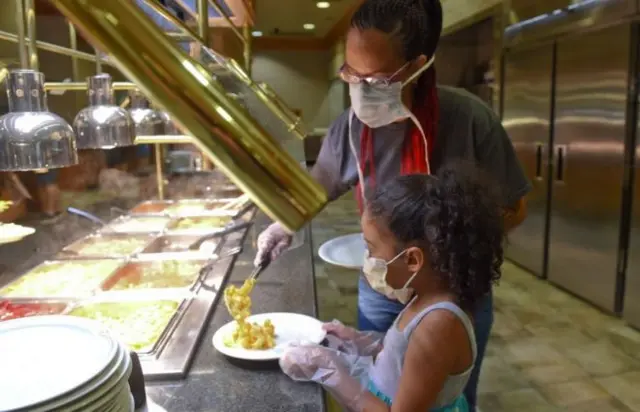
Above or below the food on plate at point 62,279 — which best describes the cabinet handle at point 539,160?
above

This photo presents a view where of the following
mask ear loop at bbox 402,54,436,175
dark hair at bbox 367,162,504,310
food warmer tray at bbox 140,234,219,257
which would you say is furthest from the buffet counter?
mask ear loop at bbox 402,54,436,175

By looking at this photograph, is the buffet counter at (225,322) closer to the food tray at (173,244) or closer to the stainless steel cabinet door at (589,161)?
the food tray at (173,244)

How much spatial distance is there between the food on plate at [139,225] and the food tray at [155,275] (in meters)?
0.66

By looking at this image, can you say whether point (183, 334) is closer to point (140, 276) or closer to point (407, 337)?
point (407, 337)

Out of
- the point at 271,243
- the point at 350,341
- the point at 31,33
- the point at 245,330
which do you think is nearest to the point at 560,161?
the point at 271,243

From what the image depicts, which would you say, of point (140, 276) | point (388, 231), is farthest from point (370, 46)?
point (140, 276)

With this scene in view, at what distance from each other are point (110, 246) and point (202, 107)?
2.47 meters

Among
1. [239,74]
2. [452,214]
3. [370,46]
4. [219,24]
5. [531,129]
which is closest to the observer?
[452,214]

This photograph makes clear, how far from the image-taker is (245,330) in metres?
1.39

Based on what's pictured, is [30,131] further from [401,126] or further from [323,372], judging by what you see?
[401,126]

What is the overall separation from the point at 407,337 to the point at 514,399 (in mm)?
1865

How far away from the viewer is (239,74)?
1.79 meters

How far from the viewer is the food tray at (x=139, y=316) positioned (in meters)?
1.46

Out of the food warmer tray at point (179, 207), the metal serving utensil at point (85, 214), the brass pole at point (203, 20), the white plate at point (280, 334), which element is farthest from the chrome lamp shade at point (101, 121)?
the food warmer tray at point (179, 207)
